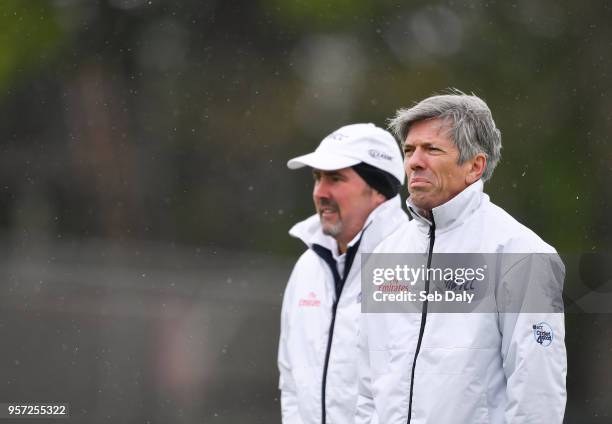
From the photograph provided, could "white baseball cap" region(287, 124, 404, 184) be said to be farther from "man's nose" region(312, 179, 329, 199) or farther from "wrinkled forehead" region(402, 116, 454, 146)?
"wrinkled forehead" region(402, 116, 454, 146)

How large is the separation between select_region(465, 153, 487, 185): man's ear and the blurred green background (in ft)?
9.11

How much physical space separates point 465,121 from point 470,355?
1.51 feet

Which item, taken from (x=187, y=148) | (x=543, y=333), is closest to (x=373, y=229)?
(x=543, y=333)

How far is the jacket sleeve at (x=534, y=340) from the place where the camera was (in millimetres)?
1886

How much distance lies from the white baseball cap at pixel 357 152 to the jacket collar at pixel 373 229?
0.10 m

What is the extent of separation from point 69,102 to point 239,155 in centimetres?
107

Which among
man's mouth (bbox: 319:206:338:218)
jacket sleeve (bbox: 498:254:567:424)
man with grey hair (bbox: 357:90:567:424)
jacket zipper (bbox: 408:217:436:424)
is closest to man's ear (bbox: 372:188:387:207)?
man's mouth (bbox: 319:206:338:218)

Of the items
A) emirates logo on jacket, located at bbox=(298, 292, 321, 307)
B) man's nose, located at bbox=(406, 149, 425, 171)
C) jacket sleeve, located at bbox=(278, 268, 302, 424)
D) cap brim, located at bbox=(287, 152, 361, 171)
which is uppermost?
cap brim, located at bbox=(287, 152, 361, 171)

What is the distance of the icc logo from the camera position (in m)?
1.91

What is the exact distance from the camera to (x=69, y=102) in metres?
6.07

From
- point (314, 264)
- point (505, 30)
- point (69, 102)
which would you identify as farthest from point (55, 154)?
point (314, 264)

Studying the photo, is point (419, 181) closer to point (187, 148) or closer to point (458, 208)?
point (458, 208)

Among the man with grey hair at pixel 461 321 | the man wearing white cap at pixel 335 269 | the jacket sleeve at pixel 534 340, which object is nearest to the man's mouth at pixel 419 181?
the man with grey hair at pixel 461 321

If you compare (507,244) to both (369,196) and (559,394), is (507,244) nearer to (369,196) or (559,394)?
(559,394)
